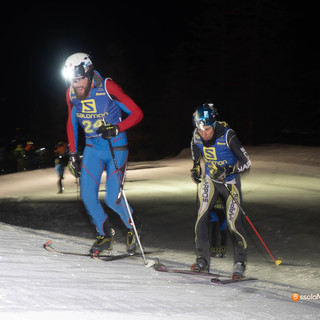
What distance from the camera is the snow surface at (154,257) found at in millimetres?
3588

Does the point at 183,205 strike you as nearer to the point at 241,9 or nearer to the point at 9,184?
the point at 9,184

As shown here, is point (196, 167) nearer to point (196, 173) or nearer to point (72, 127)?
point (196, 173)

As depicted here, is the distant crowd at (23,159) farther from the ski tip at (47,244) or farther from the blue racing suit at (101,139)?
the blue racing suit at (101,139)

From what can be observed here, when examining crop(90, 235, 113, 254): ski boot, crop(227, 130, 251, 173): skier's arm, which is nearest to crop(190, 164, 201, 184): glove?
crop(227, 130, 251, 173): skier's arm

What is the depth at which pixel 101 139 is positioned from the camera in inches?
235

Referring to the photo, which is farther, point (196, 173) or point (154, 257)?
point (154, 257)

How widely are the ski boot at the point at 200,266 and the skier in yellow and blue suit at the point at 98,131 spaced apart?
0.93m

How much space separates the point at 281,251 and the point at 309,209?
345 cm

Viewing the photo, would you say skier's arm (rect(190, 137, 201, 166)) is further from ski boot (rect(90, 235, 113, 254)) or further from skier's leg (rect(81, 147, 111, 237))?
ski boot (rect(90, 235, 113, 254))

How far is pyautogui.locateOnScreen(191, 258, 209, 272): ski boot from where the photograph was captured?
5.57m

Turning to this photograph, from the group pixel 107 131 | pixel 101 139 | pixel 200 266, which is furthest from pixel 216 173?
pixel 101 139

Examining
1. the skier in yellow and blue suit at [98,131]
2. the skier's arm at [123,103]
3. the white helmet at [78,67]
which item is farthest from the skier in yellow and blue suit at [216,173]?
the white helmet at [78,67]

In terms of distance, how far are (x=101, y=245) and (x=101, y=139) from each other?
4.19ft

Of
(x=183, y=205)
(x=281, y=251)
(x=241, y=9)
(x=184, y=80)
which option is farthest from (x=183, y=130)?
(x=281, y=251)
